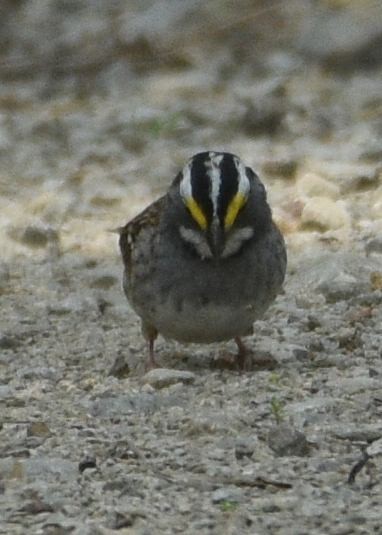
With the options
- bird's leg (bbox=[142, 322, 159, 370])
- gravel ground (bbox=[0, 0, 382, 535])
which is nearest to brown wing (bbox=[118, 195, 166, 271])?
bird's leg (bbox=[142, 322, 159, 370])

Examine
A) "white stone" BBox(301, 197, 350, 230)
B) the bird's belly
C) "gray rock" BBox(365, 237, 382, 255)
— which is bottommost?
the bird's belly

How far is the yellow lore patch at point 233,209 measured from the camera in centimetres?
625

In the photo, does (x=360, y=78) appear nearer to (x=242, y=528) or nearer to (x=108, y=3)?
(x=108, y=3)

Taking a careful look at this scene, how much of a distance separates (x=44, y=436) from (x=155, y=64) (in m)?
6.40

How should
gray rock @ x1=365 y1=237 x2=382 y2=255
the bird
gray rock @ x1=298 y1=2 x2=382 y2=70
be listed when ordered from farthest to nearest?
gray rock @ x1=298 y1=2 x2=382 y2=70
gray rock @ x1=365 y1=237 x2=382 y2=255
the bird

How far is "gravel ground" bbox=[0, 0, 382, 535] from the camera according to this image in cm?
510

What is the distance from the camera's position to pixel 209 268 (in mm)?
6508

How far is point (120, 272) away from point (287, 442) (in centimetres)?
292

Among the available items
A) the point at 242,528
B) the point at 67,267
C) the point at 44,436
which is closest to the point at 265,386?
the point at 44,436

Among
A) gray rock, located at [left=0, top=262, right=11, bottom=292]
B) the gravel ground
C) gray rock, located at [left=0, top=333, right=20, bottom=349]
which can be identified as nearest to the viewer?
the gravel ground

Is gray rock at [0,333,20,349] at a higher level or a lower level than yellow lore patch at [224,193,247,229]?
lower

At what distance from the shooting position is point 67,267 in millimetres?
8359

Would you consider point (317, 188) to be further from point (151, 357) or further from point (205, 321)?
point (205, 321)

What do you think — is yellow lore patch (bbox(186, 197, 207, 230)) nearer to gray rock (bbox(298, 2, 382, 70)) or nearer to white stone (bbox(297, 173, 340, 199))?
white stone (bbox(297, 173, 340, 199))
